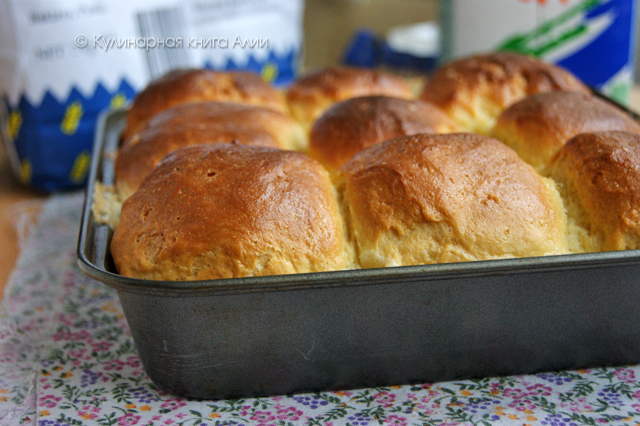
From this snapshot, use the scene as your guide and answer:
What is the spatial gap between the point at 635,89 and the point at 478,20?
32.0 inches

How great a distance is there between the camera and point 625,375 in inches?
39.6

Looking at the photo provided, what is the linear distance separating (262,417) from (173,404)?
0.14m

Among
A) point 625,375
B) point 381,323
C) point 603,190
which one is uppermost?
point 603,190

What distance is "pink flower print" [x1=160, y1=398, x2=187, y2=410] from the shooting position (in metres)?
0.97

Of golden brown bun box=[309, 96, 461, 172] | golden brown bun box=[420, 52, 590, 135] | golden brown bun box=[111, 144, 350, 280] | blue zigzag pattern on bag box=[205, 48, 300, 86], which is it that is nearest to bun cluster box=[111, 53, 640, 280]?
golden brown bun box=[111, 144, 350, 280]

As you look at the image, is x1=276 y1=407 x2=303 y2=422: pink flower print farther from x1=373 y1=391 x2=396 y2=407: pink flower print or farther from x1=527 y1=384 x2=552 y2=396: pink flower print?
x1=527 y1=384 x2=552 y2=396: pink flower print

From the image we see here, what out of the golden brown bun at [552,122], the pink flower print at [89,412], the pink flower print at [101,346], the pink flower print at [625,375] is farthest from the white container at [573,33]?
the pink flower print at [89,412]

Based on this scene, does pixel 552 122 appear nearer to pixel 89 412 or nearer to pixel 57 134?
pixel 89 412

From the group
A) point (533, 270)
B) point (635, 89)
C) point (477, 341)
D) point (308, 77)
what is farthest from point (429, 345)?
point (635, 89)

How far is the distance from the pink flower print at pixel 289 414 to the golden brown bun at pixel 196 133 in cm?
57

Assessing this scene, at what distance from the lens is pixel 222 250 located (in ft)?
3.08

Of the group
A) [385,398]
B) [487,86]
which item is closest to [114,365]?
[385,398]

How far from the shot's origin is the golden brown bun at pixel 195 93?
163 centimetres

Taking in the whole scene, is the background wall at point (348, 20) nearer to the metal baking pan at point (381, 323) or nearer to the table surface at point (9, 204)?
the table surface at point (9, 204)
